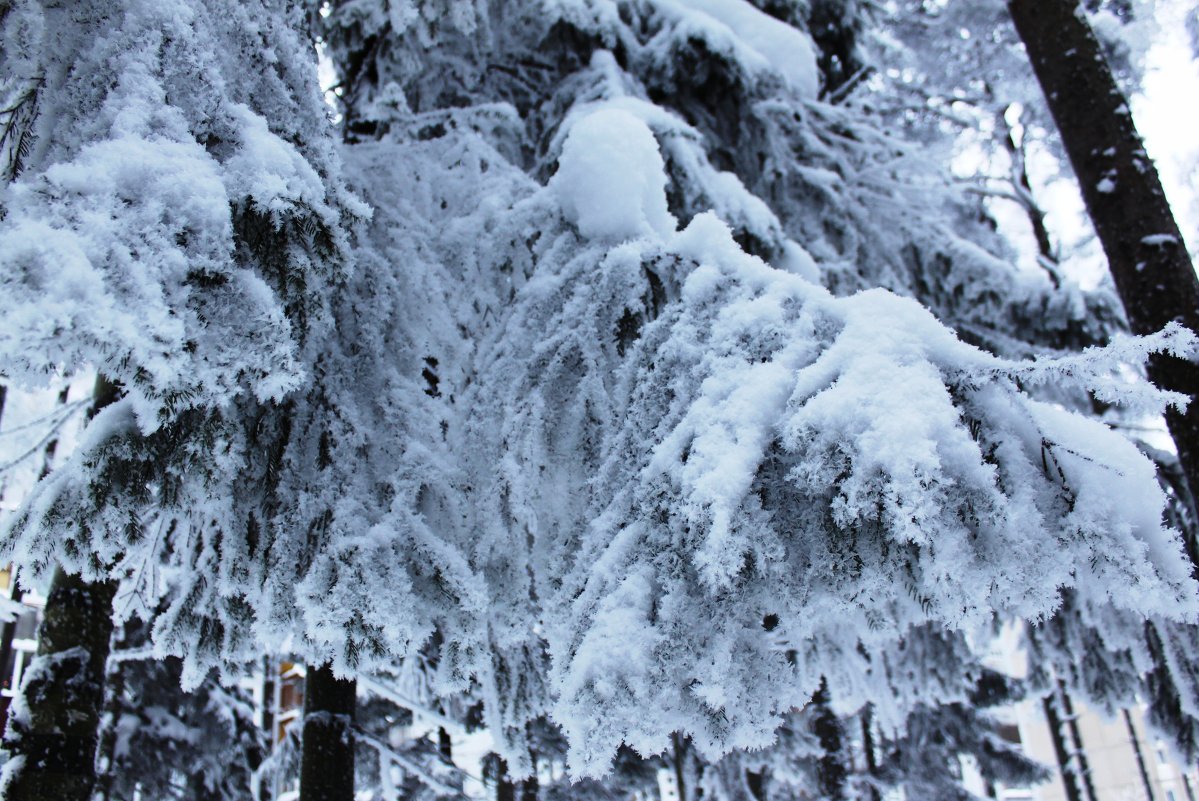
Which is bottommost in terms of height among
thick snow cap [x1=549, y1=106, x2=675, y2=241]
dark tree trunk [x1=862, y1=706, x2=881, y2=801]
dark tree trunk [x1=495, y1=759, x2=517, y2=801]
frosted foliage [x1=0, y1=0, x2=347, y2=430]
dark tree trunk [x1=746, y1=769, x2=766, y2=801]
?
dark tree trunk [x1=746, y1=769, x2=766, y2=801]

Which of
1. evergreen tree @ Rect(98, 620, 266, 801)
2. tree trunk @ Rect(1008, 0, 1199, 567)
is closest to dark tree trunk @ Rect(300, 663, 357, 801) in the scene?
evergreen tree @ Rect(98, 620, 266, 801)

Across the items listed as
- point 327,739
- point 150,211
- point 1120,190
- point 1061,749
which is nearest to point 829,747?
point 327,739

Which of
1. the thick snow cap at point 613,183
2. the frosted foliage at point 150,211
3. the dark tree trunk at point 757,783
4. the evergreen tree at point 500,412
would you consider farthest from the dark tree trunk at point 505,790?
the frosted foliage at point 150,211

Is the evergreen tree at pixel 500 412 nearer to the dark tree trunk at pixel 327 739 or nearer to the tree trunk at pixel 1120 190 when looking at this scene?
the dark tree trunk at pixel 327 739

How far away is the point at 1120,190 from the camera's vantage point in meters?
3.76

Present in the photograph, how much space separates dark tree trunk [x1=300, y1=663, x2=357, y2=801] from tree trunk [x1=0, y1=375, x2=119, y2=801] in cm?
105

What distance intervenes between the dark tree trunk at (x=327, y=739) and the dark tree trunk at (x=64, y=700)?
3.46 feet

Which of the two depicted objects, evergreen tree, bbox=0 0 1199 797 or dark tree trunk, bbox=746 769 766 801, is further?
dark tree trunk, bbox=746 769 766 801

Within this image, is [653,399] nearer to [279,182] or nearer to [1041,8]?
[279,182]

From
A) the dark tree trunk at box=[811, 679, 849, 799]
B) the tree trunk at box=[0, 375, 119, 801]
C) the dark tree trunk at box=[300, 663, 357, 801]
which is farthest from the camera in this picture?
the dark tree trunk at box=[811, 679, 849, 799]

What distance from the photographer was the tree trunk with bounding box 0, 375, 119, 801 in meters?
3.69

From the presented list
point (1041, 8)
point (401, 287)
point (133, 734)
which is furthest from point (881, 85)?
point (133, 734)

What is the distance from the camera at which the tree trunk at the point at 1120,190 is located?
11.4ft

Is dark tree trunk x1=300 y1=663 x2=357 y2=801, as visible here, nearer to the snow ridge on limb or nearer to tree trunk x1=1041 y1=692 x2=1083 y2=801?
the snow ridge on limb
